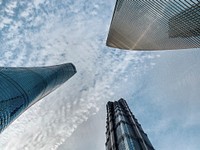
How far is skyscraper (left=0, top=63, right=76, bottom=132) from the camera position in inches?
2516

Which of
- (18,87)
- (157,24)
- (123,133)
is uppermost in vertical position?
(157,24)

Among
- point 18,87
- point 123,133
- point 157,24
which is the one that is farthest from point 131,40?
point 18,87

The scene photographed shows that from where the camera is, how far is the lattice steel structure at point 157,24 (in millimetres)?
47875

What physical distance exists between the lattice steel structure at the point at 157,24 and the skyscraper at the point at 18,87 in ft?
104

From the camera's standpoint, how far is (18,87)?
7281 cm

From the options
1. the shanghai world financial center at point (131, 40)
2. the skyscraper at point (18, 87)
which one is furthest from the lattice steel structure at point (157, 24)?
the skyscraper at point (18, 87)

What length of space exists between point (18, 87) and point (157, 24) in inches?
1849

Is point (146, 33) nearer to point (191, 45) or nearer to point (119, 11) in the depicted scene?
point (119, 11)

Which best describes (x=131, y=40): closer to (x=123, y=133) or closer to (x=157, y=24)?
(x=157, y=24)

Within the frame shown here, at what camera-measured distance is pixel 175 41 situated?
63656 mm

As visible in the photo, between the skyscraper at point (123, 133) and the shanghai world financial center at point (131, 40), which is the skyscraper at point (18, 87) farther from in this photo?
the skyscraper at point (123, 133)

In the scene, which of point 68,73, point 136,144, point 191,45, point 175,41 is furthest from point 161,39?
point 68,73

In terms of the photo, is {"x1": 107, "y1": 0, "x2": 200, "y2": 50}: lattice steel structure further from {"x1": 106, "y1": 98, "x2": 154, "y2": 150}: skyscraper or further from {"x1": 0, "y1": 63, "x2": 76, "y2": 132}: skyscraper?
{"x1": 106, "y1": 98, "x2": 154, "y2": 150}: skyscraper

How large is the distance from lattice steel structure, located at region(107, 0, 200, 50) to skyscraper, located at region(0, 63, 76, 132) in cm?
3174
